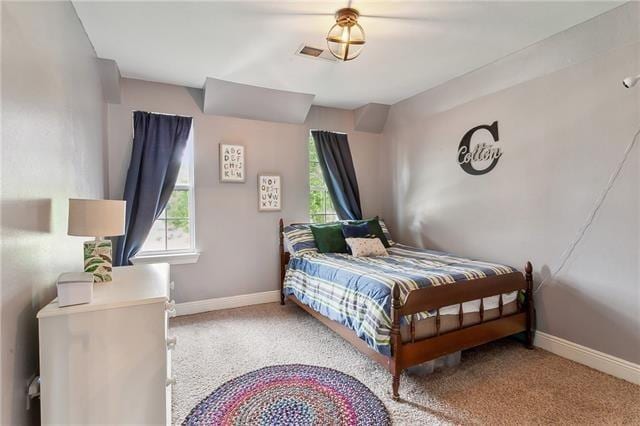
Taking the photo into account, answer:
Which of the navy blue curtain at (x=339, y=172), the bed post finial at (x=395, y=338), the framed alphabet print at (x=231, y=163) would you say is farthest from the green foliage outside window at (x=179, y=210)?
the bed post finial at (x=395, y=338)

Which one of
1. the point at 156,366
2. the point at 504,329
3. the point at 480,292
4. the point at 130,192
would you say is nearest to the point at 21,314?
the point at 156,366

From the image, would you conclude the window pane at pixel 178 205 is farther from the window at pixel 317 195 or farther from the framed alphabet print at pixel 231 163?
the window at pixel 317 195

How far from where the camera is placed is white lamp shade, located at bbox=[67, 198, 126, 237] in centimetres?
157

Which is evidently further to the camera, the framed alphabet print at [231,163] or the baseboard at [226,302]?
the framed alphabet print at [231,163]

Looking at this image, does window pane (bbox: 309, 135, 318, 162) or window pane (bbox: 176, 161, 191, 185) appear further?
window pane (bbox: 309, 135, 318, 162)

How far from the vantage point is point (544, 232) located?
262 centimetres

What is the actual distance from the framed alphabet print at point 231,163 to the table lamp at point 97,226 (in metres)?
1.92

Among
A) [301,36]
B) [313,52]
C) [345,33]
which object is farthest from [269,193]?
[345,33]

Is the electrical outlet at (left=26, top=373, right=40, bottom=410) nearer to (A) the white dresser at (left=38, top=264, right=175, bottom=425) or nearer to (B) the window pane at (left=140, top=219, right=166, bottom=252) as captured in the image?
(A) the white dresser at (left=38, top=264, right=175, bottom=425)

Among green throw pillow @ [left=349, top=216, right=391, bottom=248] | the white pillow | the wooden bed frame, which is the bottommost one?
the wooden bed frame

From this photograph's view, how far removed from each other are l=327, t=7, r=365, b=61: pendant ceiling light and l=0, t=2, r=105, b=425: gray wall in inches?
60.2

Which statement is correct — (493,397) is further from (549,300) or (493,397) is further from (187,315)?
(187,315)

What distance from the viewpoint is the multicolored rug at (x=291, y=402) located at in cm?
180

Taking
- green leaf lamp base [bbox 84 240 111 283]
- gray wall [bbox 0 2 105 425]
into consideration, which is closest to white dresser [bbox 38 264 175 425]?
gray wall [bbox 0 2 105 425]
